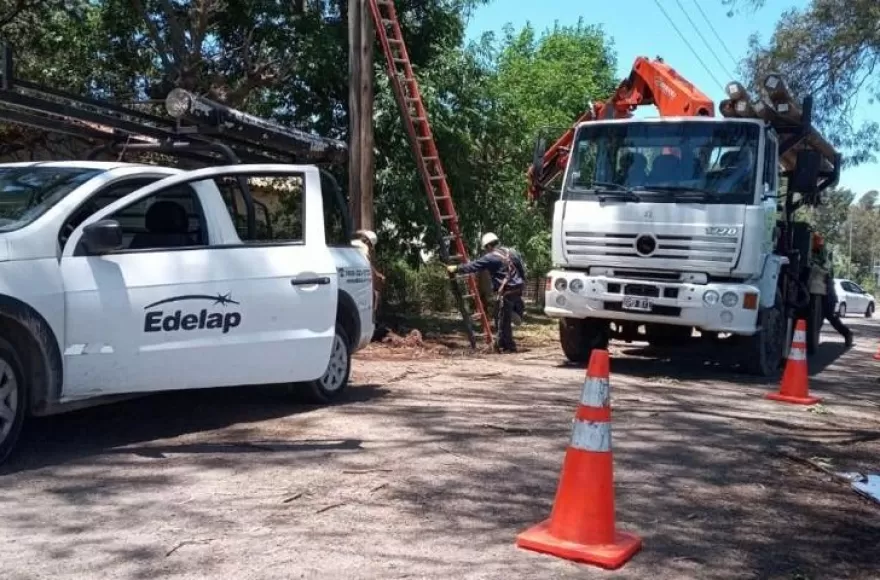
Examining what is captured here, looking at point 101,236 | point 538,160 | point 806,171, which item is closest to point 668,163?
point 538,160

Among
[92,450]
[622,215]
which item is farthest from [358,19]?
[92,450]

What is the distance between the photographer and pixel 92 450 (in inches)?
254

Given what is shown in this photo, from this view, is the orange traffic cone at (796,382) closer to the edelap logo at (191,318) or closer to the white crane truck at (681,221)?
the white crane truck at (681,221)

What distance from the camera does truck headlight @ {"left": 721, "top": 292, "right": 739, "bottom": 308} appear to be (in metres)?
10.5

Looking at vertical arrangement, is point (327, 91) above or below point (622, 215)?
above

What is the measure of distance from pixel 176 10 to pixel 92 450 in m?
12.0

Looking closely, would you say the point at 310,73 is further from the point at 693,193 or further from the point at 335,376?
the point at 335,376

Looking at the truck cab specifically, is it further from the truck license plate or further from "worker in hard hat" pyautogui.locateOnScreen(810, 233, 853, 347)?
"worker in hard hat" pyautogui.locateOnScreen(810, 233, 853, 347)

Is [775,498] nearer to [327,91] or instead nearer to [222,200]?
[222,200]

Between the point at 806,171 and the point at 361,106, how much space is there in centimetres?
584

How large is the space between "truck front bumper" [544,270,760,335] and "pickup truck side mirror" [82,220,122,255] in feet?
20.2

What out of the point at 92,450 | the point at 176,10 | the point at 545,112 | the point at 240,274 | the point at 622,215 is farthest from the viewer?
the point at 545,112

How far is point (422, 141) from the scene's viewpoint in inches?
568

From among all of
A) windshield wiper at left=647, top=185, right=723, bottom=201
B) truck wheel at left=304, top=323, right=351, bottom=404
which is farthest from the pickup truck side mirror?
windshield wiper at left=647, top=185, right=723, bottom=201
